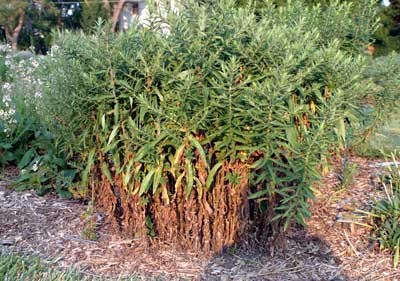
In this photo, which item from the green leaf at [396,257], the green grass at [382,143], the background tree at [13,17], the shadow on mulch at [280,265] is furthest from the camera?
the background tree at [13,17]

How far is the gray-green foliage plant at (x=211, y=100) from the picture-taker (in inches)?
99.9

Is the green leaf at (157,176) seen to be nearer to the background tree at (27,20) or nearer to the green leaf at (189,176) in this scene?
A: the green leaf at (189,176)

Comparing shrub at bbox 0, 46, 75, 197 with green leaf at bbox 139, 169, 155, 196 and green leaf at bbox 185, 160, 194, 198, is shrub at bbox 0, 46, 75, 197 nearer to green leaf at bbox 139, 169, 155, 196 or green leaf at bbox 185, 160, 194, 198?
green leaf at bbox 139, 169, 155, 196

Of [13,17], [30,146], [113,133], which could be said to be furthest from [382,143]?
[13,17]

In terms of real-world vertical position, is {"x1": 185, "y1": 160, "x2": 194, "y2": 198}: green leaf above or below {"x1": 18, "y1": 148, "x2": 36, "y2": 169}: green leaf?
below

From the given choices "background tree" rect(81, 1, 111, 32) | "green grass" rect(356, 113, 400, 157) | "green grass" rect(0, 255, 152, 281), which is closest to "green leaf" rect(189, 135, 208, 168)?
"green grass" rect(0, 255, 152, 281)

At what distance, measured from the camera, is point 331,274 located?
114 inches

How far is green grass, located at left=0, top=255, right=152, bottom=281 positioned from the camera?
8.66 feet

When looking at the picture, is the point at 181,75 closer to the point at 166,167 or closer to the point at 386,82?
the point at 166,167

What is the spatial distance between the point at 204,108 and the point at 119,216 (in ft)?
3.71

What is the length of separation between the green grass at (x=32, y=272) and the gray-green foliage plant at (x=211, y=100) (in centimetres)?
56

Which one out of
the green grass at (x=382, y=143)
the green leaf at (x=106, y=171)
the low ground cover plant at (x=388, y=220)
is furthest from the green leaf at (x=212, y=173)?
the green grass at (x=382, y=143)

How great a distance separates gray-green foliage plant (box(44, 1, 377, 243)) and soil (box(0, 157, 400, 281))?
0.33 metres

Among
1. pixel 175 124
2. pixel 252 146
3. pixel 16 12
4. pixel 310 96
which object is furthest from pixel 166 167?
pixel 16 12
